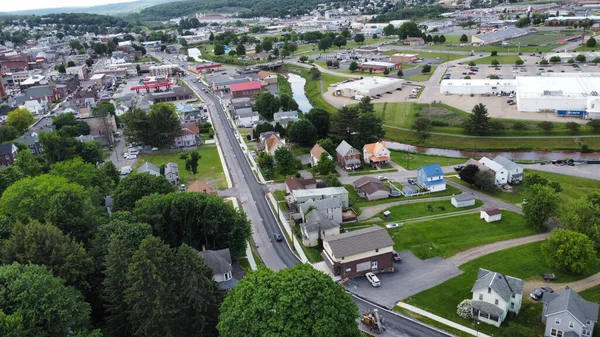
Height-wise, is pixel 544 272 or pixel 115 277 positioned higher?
pixel 115 277

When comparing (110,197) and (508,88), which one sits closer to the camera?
(110,197)

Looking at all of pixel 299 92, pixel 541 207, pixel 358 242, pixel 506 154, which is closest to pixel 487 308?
pixel 358 242

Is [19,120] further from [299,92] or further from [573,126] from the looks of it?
[573,126]

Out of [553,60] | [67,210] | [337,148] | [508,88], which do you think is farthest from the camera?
[553,60]

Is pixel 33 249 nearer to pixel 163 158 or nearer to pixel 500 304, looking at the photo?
pixel 500 304

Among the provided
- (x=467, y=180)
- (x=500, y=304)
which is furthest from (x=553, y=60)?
(x=500, y=304)

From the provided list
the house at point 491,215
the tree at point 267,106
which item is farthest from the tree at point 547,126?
the tree at point 267,106
